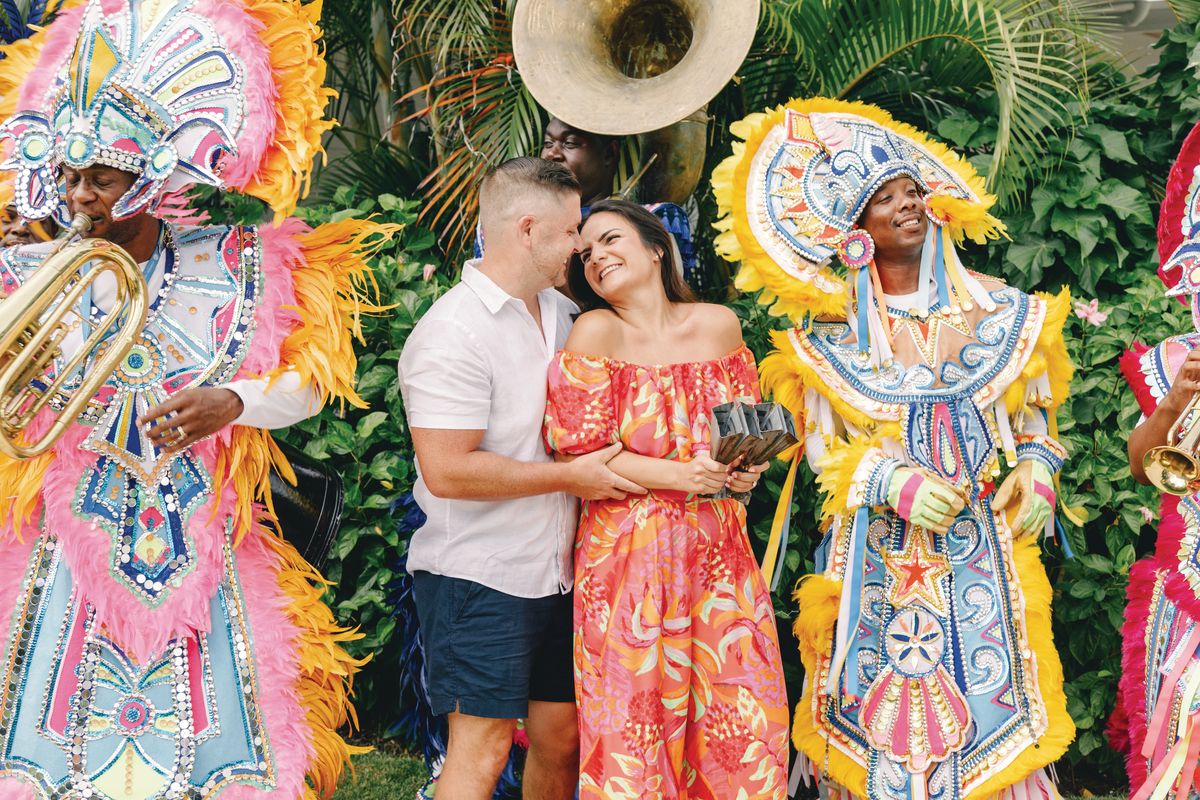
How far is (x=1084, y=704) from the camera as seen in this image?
16.1 ft

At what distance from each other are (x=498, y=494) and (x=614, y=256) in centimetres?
73

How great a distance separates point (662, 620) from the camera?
3590 millimetres

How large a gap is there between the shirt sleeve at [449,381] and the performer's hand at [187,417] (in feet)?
1.55

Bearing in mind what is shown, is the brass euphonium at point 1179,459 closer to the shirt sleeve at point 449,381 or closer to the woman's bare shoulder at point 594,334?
the woman's bare shoulder at point 594,334

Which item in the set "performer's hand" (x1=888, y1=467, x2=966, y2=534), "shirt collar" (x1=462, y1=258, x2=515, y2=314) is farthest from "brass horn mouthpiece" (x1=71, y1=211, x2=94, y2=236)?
"performer's hand" (x1=888, y1=467, x2=966, y2=534)

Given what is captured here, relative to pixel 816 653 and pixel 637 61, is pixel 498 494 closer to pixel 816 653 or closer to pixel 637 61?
pixel 816 653

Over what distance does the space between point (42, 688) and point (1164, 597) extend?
2880 millimetres

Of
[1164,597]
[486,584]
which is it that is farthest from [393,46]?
[1164,597]

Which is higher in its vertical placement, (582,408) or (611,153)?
(611,153)

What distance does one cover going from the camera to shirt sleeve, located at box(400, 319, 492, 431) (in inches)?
138

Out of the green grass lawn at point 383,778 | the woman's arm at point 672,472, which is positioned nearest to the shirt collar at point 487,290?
the woman's arm at point 672,472

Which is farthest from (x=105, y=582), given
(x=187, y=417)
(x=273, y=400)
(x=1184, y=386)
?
(x=1184, y=386)

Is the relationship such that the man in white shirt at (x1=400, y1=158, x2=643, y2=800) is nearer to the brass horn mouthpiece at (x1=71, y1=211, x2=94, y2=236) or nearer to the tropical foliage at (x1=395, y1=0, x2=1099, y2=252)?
the brass horn mouthpiece at (x1=71, y1=211, x2=94, y2=236)

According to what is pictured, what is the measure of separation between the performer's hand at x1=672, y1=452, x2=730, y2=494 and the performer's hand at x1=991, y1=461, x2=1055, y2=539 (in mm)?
933
